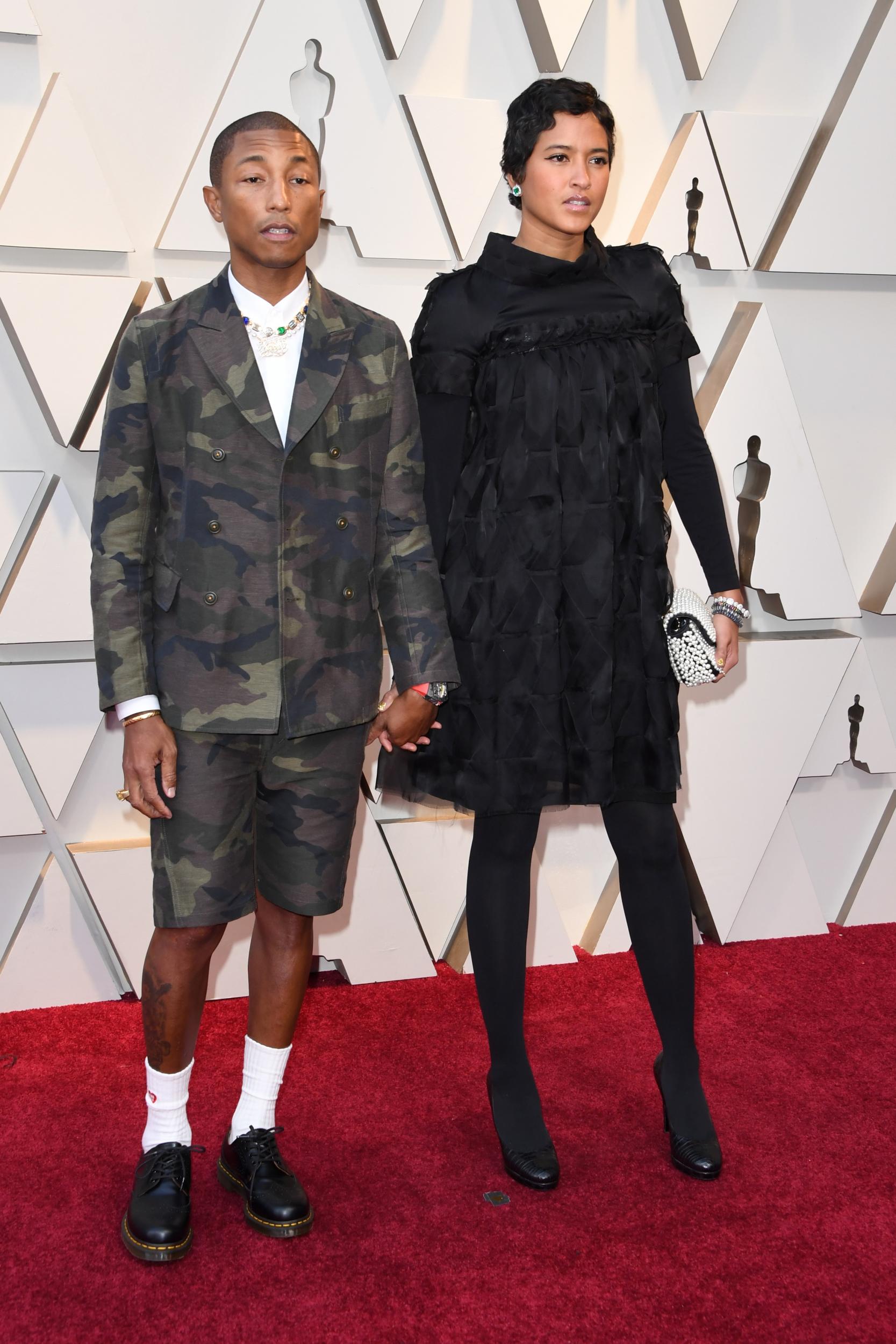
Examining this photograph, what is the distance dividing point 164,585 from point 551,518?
54 cm

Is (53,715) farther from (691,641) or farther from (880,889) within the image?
(880,889)

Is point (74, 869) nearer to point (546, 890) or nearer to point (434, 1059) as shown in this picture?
point (434, 1059)

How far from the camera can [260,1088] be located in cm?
169

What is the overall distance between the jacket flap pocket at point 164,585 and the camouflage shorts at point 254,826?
17 centimetres

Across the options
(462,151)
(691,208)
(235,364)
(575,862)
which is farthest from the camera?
(575,862)

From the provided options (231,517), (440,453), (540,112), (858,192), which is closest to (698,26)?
(858,192)

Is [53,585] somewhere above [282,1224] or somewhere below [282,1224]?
above

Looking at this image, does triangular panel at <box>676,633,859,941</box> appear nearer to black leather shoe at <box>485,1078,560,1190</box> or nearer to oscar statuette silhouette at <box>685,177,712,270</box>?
oscar statuette silhouette at <box>685,177,712,270</box>

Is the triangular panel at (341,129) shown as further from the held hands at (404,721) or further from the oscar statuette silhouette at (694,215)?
the held hands at (404,721)

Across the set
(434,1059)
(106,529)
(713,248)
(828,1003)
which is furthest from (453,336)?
(828,1003)

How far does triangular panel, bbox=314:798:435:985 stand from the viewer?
2436mm

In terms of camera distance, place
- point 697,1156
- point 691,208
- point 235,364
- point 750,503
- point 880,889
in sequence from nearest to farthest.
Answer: point 235,364 → point 697,1156 → point 691,208 → point 750,503 → point 880,889

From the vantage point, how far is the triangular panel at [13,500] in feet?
7.26

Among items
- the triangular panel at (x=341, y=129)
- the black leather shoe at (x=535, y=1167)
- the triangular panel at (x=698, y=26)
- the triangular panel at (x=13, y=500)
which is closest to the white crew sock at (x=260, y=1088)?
the black leather shoe at (x=535, y=1167)
